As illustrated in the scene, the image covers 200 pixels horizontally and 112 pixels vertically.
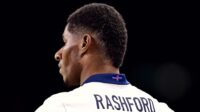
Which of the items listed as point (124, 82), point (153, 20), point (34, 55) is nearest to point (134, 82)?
point (153, 20)

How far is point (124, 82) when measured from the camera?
197 cm

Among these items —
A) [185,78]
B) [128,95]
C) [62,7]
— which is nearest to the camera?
[128,95]

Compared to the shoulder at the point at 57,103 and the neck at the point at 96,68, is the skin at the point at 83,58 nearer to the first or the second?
the neck at the point at 96,68

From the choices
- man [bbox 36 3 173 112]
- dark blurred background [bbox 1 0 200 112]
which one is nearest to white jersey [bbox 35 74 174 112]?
man [bbox 36 3 173 112]

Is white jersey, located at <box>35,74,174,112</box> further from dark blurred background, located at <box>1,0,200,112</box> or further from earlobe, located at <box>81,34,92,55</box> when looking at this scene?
dark blurred background, located at <box>1,0,200,112</box>

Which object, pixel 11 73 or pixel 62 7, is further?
pixel 11 73

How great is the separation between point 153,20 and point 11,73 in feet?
5.45

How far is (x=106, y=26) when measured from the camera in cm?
195

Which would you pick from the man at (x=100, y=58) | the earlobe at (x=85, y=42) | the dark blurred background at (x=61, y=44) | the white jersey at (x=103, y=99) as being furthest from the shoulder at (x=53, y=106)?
the dark blurred background at (x=61, y=44)

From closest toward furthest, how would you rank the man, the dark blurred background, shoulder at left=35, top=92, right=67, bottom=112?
shoulder at left=35, top=92, right=67, bottom=112, the man, the dark blurred background

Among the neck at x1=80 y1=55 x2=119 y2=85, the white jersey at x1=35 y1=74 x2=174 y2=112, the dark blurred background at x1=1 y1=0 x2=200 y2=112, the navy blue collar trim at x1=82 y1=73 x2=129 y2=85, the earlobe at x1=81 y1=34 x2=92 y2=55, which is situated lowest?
the dark blurred background at x1=1 y1=0 x2=200 y2=112

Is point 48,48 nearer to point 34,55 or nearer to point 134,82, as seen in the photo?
point 34,55

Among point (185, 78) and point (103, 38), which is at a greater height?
point (103, 38)

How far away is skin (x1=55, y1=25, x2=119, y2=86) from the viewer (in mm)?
1938
